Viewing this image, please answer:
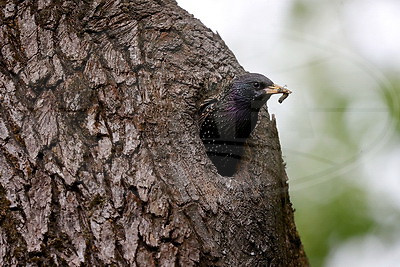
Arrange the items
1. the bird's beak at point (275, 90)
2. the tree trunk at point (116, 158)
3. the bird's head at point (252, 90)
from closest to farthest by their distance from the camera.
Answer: the tree trunk at point (116, 158) < the bird's beak at point (275, 90) < the bird's head at point (252, 90)

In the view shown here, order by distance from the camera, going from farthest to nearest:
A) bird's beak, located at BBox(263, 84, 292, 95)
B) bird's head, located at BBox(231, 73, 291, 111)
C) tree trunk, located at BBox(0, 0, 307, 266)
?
bird's head, located at BBox(231, 73, 291, 111)
bird's beak, located at BBox(263, 84, 292, 95)
tree trunk, located at BBox(0, 0, 307, 266)

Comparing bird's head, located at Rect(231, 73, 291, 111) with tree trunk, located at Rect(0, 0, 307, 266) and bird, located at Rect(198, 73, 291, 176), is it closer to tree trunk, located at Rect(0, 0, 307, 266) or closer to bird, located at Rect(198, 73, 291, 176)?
bird, located at Rect(198, 73, 291, 176)

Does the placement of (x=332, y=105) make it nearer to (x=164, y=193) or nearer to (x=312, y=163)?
(x=312, y=163)

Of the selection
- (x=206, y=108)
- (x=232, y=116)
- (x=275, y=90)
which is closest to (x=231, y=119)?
(x=232, y=116)

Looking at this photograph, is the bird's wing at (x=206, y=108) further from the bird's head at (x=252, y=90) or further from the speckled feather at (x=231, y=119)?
the bird's head at (x=252, y=90)

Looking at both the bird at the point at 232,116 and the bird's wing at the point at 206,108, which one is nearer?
the bird at the point at 232,116

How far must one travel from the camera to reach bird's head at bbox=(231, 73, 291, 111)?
2.78 m

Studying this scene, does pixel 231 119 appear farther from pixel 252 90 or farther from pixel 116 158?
pixel 116 158

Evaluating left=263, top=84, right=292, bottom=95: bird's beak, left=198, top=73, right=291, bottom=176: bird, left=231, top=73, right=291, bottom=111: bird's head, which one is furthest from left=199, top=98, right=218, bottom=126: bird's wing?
left=263, top=84, right=292, bottom=95: bird's beak

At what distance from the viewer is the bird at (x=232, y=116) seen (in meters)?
2.65

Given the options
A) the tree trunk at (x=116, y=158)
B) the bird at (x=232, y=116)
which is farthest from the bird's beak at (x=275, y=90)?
the tree trunk at (x=116, y=158)

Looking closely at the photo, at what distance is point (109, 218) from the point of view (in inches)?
88.6

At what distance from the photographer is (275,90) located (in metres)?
2.72

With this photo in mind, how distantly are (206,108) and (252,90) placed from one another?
0.25 metres
